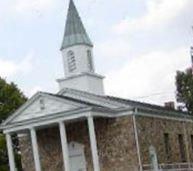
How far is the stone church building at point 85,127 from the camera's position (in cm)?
3784

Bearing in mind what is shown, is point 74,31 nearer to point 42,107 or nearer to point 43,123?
point 42,107

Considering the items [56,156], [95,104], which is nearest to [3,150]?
[56,156]

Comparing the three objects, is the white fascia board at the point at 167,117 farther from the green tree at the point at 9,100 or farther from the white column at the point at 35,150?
the green tree at the point at 9,100

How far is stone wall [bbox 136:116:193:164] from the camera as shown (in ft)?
127

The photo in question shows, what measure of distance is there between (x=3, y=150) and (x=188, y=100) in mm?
17665

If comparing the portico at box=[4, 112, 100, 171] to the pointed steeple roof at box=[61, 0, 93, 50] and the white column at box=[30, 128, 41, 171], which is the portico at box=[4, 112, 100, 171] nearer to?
the white column at box=[30, 128, 41, 171]

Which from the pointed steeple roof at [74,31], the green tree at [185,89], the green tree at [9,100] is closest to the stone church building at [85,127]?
the pointed steeple roof at [74,31]

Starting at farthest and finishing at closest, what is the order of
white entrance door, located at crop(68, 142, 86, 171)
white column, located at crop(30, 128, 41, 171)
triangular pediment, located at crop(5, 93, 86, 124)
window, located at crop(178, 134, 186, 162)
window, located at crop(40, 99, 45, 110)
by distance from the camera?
window, located at crop(178, 134, 186, 162) < white entrance door, located at crop(68, 142, 86, 171) < window, located at crop(40, 99, 45, 110) < white column, located at crop(30, 128, 41, 171) < triangular pediment, located at crop(5, 93, 86, 124)

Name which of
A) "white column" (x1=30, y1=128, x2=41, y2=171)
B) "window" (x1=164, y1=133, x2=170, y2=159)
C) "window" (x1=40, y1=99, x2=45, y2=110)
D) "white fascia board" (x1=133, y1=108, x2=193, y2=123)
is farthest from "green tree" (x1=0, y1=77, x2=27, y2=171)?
"window" (x1=40, y1=99, x2=45, y2=110)

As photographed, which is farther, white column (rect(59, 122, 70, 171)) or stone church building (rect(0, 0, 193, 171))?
stone church building (rect(0, 0, 193, 171))

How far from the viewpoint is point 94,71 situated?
42969 millimetres

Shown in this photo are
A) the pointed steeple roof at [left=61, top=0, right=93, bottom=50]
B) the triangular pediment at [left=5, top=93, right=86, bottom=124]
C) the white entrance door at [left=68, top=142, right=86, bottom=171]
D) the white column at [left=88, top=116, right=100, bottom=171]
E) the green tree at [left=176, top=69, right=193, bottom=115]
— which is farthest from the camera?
the green tree at [left=176, top=69, right=193, bottom=115]

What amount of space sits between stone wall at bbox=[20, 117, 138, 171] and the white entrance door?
28 cm

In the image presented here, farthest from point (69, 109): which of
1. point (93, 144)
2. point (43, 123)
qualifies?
point (93, 144)
